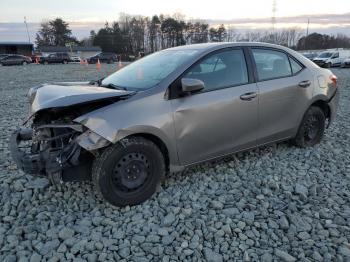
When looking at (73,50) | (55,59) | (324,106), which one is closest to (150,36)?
(73,50)

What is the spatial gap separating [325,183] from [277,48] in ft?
6.47

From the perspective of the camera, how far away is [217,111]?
13.9 ft

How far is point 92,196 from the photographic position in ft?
13.3

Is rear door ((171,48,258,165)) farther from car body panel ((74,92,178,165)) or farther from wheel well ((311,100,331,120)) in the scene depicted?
wheel well ((311,100,331,120))

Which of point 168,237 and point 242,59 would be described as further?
point 242,59

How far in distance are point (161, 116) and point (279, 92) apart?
188cm

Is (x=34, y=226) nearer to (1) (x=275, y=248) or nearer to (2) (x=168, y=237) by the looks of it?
(2) (x=168, y=237)

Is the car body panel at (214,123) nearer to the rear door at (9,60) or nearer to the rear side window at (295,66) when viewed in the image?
the rear side window at (295,66)

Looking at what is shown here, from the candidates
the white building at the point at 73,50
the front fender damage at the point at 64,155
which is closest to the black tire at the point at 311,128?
the front fender damage at the point at 64,155

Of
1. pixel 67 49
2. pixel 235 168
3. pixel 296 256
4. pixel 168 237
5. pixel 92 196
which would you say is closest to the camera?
pixel 296 256

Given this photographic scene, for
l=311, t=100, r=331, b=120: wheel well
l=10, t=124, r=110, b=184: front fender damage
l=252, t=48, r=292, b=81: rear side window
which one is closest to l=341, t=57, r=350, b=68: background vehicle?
l=311, t=100, r=331, b=120: wheel well

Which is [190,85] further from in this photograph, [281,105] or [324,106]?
[324,106]

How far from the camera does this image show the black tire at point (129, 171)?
3605 millimetres

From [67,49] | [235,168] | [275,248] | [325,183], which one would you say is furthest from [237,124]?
[67,49]
